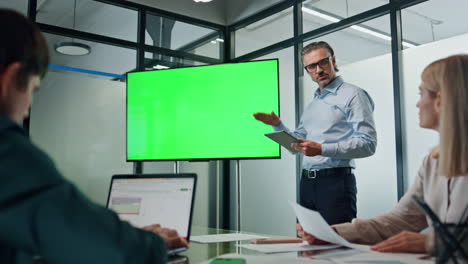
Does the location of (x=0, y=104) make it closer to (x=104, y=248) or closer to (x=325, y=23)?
(x=104, y=248)

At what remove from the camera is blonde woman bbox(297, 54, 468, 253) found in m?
1.18

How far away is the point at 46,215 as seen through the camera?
57cm

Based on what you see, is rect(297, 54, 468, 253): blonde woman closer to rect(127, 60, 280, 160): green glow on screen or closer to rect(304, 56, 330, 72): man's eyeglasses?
rect(304, 56, 330, 72): man's eyeglasses

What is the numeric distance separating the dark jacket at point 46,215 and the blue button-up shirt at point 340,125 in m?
1.98

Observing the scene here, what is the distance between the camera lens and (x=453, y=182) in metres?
1.31

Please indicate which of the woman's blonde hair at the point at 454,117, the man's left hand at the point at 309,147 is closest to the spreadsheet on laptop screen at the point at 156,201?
the woman's blonde hair at the point at 454,117

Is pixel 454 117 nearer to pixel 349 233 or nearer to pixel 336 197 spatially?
pixel 349 233

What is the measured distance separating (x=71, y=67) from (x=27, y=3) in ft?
2.21

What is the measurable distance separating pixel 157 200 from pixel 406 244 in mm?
835

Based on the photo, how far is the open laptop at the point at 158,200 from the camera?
1505mm

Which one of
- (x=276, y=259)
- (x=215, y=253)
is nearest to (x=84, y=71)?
(x=215, y=253)

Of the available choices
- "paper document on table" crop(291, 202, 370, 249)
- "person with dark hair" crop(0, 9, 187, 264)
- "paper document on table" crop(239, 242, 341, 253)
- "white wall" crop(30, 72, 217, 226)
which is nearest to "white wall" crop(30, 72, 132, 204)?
"white wall" crop(30, 72, 217, 226)

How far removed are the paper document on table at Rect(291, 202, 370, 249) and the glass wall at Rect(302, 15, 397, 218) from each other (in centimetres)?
233

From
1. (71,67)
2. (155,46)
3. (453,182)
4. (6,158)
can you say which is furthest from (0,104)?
(155,46)
